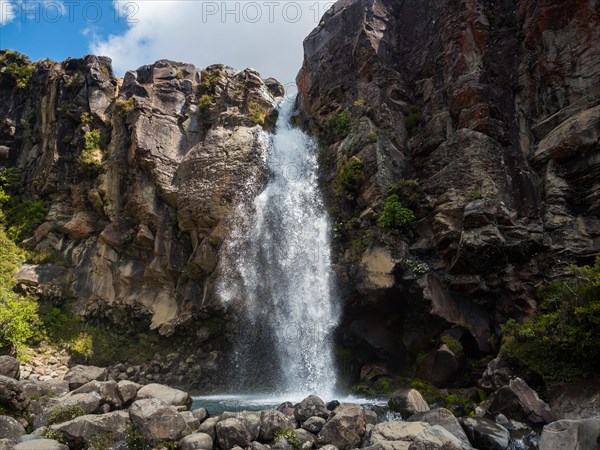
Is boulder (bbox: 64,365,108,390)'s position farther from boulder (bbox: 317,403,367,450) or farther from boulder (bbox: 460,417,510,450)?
boulder (bbox: 460,417,510,450)

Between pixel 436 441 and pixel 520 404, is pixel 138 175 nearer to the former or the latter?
pixel 520 404

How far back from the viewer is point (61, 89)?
34.4 meters

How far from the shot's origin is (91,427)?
10.8 metres

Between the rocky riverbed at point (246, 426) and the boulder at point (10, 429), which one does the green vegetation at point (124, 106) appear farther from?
the boulder at point (10, 429)

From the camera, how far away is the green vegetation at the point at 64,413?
11.4 metres

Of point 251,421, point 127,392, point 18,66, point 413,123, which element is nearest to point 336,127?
point 413,123

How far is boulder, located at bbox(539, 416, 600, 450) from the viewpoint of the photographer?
7.84m

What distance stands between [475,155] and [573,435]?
47.8 feet

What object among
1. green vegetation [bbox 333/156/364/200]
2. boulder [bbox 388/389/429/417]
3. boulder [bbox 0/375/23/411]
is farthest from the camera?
green vegetation [bbox 333/156/364/200]

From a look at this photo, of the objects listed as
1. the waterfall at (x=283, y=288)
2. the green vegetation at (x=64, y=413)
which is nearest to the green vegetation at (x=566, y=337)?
the waterfall at (x=283, y=288)

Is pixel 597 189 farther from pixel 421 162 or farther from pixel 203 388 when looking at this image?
pixel 203 388

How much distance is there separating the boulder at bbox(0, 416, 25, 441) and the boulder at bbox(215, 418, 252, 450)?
16.0 ft

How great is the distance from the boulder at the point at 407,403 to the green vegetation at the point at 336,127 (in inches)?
644

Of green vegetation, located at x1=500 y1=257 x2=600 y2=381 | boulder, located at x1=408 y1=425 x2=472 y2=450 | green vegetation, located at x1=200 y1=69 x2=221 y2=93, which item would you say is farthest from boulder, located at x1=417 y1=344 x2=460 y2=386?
green vegetation, located at x1=200 y1=69 x2=221 y2=93
